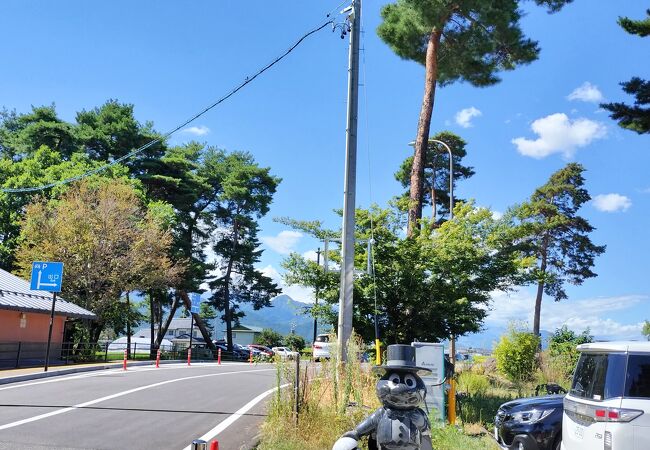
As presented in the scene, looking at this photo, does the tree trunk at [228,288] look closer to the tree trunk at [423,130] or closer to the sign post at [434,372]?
the tree trunk at [423,130]

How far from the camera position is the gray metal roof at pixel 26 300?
20.3 meters

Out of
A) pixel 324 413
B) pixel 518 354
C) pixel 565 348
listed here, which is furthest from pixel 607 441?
pixel 565 348

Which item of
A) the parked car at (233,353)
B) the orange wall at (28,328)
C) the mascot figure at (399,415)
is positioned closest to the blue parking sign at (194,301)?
the orange wall at (28,328)

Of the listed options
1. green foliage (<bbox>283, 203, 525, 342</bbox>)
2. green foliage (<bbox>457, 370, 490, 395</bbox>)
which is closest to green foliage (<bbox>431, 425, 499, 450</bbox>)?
green foliage (<bbox>283, 203, 525, 342</bbox>)

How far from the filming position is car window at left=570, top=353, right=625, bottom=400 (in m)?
5.35

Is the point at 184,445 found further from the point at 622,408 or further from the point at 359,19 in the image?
the point at 359,19

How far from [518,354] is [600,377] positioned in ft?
43.2

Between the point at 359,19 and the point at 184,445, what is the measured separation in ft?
28.9

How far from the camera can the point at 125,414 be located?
32.4ft

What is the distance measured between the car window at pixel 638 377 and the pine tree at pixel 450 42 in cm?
1123

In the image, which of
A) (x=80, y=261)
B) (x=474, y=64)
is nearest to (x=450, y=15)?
(x=474, y=64)

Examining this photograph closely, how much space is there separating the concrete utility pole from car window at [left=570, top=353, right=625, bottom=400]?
4037mm

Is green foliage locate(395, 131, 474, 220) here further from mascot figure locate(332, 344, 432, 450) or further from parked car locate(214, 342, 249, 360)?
mascot figure locate(332, 344, 432, 450)

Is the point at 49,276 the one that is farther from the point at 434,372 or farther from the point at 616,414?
the point at 616,414
